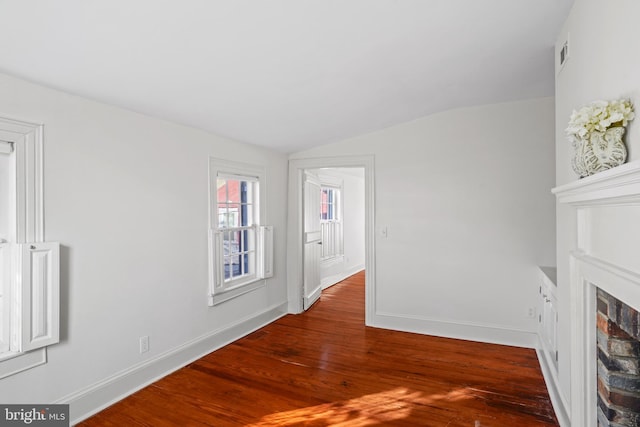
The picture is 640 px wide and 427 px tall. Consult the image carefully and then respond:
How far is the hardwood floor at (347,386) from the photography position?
240cm

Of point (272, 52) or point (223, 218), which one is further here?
point (223, 218)

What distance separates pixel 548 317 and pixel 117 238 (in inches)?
134

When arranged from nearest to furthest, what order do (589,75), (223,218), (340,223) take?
(589,75) → (223,218) → (340,223)

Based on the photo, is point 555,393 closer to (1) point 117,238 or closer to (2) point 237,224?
(2) point 237,224

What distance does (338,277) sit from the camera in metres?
7.10

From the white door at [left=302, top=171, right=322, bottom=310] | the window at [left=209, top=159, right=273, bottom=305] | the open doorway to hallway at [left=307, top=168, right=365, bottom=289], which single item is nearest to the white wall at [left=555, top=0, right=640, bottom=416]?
the window at [left=209, top=159, right=273, bottom=305]

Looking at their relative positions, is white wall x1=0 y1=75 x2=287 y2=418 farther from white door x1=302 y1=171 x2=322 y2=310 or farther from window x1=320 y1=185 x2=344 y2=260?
window x1=320 y1=185 x2=344 y2=260

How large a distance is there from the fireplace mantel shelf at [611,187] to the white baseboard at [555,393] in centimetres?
143

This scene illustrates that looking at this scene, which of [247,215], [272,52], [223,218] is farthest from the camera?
[247,215]

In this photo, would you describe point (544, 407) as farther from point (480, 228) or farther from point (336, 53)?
point (336, 53)

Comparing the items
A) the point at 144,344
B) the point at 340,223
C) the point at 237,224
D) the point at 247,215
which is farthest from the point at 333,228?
the point at 144,344

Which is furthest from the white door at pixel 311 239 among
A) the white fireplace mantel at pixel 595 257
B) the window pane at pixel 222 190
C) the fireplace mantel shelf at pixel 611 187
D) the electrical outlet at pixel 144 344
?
the fireplace mantel shelf at pixel 611 187

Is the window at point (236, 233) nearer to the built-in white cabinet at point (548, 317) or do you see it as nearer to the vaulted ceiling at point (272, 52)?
the vaulted ceiling at point (272, 52)

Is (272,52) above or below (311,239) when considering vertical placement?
above
